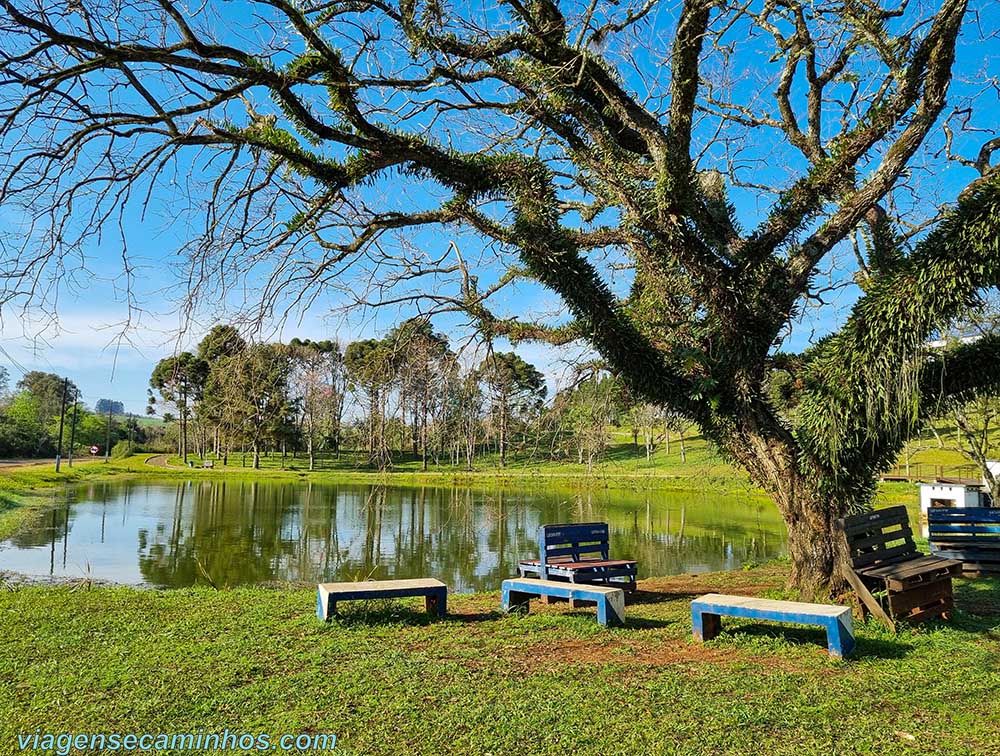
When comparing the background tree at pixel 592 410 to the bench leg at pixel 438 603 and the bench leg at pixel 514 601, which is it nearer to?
the bench leg at pixel 514 601

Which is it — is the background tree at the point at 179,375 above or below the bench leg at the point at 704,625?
above

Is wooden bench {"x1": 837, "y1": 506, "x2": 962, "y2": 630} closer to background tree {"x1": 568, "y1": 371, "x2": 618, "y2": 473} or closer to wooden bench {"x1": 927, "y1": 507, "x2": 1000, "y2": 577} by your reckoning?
wooden bench {"x1": 927, "y1": 507, "x2": 1000, "y2": 577}

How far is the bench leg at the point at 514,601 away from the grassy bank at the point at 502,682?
0.25 metres

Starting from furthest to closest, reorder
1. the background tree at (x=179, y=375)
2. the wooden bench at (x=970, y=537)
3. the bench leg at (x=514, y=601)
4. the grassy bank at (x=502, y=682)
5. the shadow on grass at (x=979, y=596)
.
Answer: the wooden bench at (x=970, y=537) → the bench leg at (x=514, y=601) → the shadow on grass at (x=979, y=596) → the background tree at (x=179, y=375) → the grassy bank at (x=502, y=682)

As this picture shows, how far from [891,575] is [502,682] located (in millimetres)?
3650

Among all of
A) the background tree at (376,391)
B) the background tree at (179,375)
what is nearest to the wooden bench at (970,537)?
the background tree at (376,391)

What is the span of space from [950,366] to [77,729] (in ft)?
25.7

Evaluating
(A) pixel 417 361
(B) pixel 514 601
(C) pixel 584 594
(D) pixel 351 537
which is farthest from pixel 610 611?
(D) pixel 351 537

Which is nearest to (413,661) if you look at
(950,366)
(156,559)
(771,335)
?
(771,335)

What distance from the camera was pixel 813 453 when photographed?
22.9 ft

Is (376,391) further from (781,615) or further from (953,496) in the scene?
(953,496)

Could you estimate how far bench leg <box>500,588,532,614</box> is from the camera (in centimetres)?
699

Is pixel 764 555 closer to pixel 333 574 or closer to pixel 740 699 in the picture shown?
pixel 333 574

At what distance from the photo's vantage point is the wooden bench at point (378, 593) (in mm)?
6199
